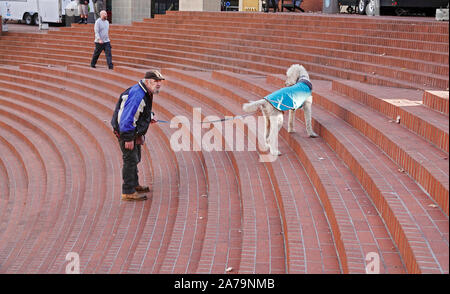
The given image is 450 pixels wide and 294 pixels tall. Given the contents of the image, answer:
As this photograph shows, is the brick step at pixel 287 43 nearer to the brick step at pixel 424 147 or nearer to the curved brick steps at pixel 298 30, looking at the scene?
the curved brick steps at pixel 298 30

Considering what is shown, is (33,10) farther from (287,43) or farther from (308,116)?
(308,116)

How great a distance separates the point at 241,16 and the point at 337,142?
10363mm

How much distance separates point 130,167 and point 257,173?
1565mm

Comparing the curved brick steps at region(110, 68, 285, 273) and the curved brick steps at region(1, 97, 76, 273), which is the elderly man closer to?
the curved brick steps at region(1, 97, 76, 273)

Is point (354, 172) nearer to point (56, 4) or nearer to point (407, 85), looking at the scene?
point (407, 85)

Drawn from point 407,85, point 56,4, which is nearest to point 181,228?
point 407,85

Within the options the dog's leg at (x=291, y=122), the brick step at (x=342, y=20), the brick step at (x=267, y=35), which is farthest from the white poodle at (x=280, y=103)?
the brick step at (x=342, y=20)

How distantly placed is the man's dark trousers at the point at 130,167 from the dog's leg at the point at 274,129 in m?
1.67

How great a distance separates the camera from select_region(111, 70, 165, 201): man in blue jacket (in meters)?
6.41

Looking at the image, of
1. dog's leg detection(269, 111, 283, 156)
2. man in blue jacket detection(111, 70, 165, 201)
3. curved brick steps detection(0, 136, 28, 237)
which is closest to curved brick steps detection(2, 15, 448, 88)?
dog's leg detection(269, 111, 283, 156)

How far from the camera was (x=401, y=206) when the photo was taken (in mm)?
4391

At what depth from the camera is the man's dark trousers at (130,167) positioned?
6.75m

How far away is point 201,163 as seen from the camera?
773cm

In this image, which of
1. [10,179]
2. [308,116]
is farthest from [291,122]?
[10,179]
